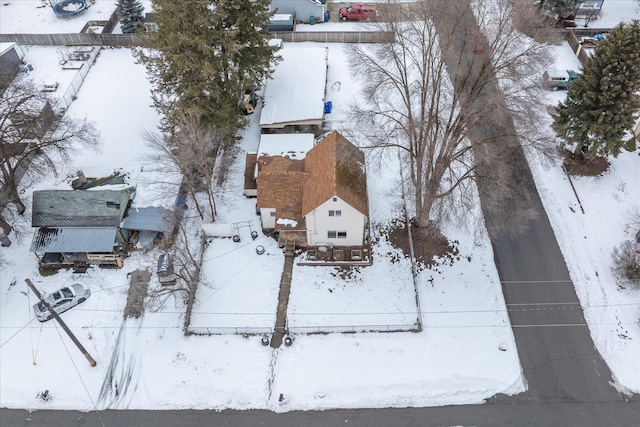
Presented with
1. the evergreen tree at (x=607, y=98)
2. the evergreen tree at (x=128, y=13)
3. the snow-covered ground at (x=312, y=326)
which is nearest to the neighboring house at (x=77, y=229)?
the snow-covered ground at (x=312, y=326)

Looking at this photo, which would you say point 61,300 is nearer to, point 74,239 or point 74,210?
point 74,239

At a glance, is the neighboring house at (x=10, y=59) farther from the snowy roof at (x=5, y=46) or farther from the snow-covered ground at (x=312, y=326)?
the snow-covered ground at (x=312, y=326)

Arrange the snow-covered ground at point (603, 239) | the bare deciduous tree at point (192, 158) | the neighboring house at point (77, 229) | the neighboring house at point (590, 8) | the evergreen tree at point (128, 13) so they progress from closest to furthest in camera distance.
Result: the snow-covered ground at point (603, 239), the bare deciduous tree at point (192, 158), the neighboring house at point (77, 229), the evergreen tree at point (128, 13), the neighboring house at point (590, 8)

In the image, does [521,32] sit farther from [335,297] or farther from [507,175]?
[335,297]

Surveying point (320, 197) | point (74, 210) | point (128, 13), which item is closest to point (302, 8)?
point (128, 13)

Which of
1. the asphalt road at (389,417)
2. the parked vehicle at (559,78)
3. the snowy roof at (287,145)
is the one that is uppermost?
the parked vehicle at (559,78)

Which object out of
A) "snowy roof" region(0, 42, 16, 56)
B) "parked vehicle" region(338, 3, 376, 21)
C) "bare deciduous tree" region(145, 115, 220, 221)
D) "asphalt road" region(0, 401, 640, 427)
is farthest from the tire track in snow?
"parked vehicle" region(338, 3, 376, 21)

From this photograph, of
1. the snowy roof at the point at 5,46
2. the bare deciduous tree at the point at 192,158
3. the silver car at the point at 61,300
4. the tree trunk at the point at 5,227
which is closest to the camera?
the silver car at the point at 61,300
